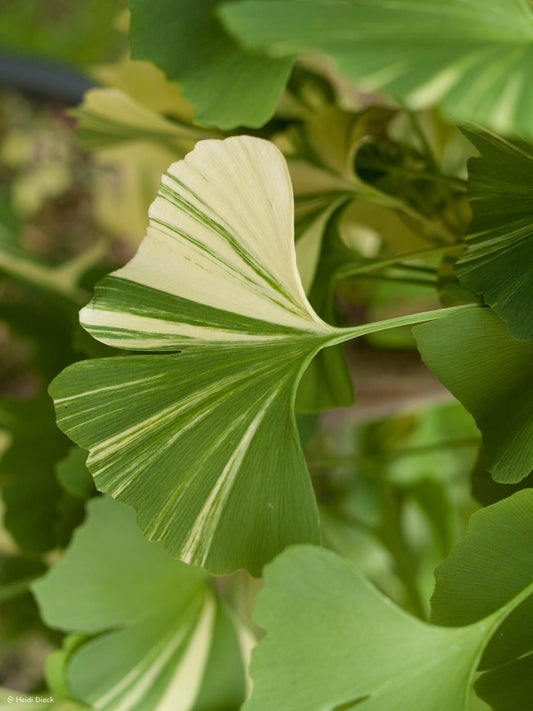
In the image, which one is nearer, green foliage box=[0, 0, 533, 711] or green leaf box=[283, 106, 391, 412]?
green foliage box=[0, 0, 533, 711]

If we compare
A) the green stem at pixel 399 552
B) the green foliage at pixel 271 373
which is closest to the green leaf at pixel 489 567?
the green foliage at pixel 271 373

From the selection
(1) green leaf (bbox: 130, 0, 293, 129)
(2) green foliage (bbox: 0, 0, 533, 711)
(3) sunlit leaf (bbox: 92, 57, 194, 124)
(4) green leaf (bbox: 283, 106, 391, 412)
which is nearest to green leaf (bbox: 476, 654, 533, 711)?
(2) green foliage (bbox: 0, 0, 533, 711)

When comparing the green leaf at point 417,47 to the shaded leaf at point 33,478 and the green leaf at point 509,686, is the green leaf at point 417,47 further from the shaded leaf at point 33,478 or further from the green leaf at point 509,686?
the shaded leaf at point 33,478

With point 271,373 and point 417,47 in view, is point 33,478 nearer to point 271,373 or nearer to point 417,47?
point 271,373

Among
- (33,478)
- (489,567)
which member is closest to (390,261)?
(489,567)

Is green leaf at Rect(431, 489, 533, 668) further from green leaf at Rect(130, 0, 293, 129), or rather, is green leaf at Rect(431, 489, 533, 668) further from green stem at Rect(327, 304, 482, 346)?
green leaf at Rect(130, 0, 293, 129)

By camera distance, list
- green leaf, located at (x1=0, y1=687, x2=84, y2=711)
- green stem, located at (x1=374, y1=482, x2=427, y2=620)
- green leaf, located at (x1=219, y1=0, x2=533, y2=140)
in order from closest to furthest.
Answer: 1. green leaf, located at (x1=219, y1=0, x2=533, y2=140)
2. green leaf, located at (x1=0, y1=687, x2=84, y2=711)
3. green stem, located at (x1=374, y1=482, x2=427, y2=620)
